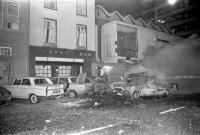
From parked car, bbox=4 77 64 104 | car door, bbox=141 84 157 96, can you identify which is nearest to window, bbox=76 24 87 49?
parked car, bbox=4 77 64 104

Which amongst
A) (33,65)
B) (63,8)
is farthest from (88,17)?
(33,65)

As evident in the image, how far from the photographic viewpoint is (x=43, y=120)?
750cm

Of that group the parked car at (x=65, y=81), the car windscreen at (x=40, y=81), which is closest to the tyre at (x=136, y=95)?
the parked car at (x=65, y=81)

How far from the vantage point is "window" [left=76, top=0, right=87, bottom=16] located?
2220 cm

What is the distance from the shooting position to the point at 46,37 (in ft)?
65.1

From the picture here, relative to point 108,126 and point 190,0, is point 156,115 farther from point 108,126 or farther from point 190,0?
point 190,0

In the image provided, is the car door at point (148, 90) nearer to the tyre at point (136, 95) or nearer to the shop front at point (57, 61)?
the tyre at point (136, 95)

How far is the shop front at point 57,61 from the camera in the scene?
18.5 metres

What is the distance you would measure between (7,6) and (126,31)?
52.0 feet

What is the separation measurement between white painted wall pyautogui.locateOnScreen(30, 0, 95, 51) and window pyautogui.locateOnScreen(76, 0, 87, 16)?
1.31ft

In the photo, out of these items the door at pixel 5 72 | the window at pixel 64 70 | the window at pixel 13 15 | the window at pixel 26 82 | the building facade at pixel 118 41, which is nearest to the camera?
the window at pixel 26 82

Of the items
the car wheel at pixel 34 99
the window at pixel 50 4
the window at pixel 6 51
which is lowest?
the car wheel at pixel 34 99

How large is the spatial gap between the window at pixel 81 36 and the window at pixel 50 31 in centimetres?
284

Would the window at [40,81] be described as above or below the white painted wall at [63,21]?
below
